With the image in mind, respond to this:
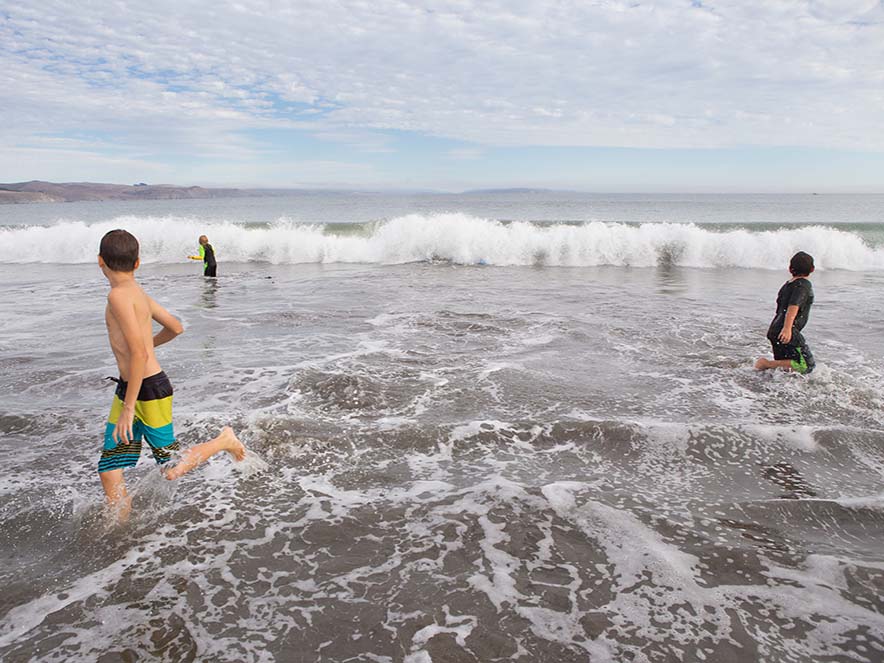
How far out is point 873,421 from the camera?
5973 millimetres

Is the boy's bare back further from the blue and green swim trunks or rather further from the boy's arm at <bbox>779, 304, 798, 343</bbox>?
the boy's arm at <bbox>779, 304, 798, 343</bbox>

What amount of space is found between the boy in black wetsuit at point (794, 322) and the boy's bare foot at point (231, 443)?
661 centimetres

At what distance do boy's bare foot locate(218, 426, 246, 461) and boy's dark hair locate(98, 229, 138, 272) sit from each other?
62.0 inches

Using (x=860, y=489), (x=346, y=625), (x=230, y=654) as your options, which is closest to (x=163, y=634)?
(x=230, y=654)

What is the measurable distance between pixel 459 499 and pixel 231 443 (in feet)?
6.38

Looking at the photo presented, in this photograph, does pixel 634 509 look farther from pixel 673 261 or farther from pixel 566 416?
pixel 673 261

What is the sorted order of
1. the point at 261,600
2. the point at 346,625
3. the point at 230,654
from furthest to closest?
the point at 261,600 → the point at 346,625 → the point at 230,654

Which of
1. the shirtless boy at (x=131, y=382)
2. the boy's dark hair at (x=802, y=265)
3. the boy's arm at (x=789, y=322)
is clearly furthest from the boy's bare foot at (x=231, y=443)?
the boy's dark hair at (x=802, y=265)

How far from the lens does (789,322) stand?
23.3 feet

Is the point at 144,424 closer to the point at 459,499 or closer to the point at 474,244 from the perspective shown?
the point at 459,499

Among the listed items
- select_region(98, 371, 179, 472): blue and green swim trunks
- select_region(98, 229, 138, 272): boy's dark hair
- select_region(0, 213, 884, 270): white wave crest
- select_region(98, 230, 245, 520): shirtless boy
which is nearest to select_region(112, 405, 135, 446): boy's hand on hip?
select_region(98, 230, 245, 520): shirtless boy

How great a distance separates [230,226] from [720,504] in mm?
25477

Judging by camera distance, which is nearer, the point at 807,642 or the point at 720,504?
the point at 807,642

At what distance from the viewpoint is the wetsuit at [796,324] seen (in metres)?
7.09
